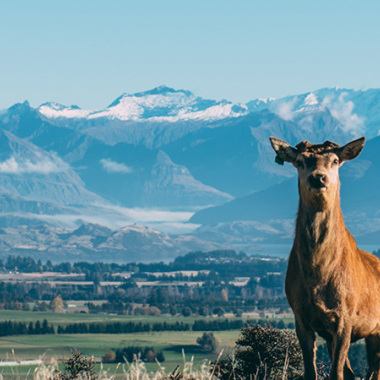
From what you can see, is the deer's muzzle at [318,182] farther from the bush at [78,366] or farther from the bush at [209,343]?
the bush at [209,343]

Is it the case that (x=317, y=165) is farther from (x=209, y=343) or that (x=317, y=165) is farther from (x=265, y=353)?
(x=209, y=343)

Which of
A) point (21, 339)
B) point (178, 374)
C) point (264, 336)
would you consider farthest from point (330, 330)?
point (21, 339)

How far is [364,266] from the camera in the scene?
56.8ft

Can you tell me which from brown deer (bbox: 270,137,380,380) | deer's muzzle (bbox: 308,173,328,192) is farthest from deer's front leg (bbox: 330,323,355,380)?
deer's muzzle (bbox: 308,173,328,192)

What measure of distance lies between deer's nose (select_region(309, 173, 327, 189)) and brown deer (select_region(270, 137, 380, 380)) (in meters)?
0.26

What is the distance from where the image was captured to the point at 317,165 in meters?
15.2

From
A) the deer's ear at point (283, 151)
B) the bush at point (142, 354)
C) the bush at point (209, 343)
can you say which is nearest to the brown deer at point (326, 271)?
the deer's ear at point (283, 151)

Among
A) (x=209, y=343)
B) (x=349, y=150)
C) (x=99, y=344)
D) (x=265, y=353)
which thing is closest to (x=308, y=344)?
(x=349, y=150)

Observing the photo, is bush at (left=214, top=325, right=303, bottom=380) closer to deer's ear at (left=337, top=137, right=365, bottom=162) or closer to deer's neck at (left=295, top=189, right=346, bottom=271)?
deer's neck at (left=295, top=189, right=346, bottom=271)

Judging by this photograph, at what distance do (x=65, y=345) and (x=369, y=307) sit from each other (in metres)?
165

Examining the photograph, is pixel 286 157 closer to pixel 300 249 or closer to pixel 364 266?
pixel 300 249

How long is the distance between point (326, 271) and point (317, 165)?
6.47ft

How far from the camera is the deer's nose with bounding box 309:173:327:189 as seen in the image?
1463cm

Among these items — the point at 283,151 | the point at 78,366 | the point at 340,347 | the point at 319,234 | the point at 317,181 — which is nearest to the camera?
the point at 317,181
